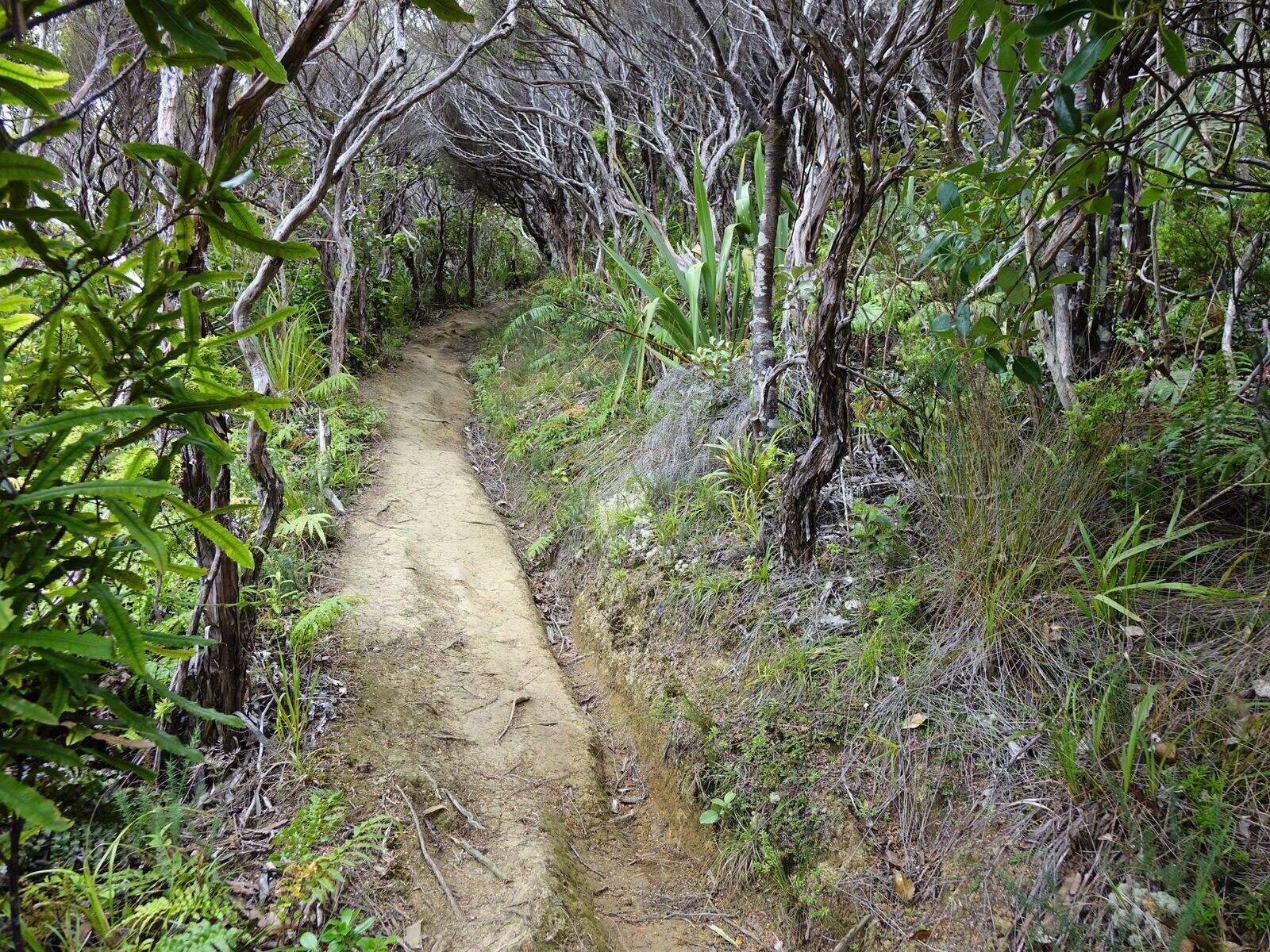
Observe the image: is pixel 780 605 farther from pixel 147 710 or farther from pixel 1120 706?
pixel 147 710

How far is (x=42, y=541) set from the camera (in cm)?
110

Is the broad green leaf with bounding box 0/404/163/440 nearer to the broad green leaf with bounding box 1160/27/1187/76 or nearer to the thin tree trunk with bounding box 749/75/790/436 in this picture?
the broad green leaf with bounding box 1160/27/1187/76

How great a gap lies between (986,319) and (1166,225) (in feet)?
4.73

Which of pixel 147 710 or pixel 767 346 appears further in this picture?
pixel 767 346

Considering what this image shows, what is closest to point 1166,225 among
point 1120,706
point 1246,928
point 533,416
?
point 1120,706

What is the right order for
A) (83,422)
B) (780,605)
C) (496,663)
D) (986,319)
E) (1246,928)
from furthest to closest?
(496,663) < (780,605) < (986,319) < (1246,928) < (83,422)

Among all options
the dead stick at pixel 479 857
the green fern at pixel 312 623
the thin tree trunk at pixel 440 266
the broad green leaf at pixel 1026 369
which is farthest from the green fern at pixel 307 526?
the thin tree trunk at pixel 440 266

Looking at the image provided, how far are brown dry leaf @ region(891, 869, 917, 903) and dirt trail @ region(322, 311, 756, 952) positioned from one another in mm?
532

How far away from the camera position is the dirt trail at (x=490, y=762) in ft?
7.18

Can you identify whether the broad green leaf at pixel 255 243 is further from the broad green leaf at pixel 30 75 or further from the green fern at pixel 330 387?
the green fern at pixel 330 387

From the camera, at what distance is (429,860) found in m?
2.23

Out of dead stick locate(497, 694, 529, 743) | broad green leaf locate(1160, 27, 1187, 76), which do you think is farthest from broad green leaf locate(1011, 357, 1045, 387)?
dead stick locate(497, 694, 529, 743)

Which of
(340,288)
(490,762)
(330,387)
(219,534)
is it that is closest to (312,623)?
(490,762)

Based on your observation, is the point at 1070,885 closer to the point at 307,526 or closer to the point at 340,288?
the point at 307,526
